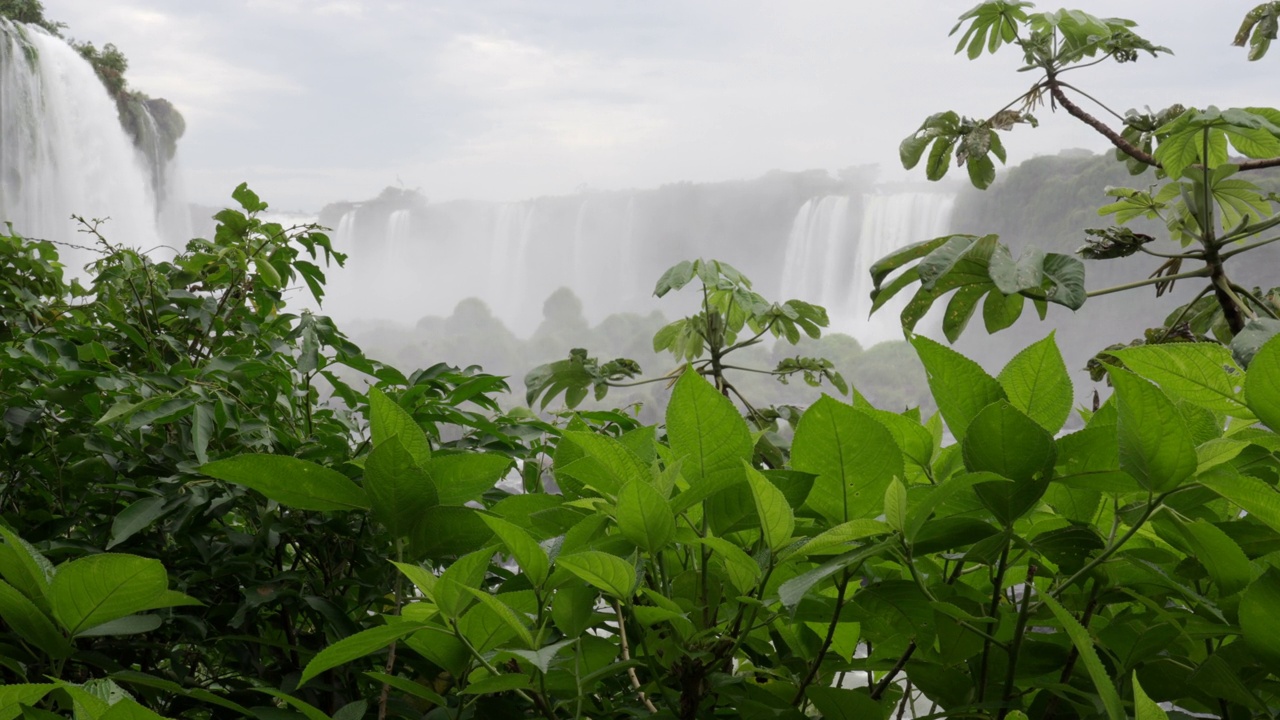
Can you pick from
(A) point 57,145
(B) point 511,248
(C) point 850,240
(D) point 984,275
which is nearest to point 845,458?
(D) point 984,275

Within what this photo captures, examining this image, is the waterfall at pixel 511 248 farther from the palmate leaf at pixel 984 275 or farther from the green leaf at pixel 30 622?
the green leaf at pixel 30 622

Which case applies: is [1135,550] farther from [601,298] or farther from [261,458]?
[601,298]

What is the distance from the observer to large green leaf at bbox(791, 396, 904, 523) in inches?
10.0

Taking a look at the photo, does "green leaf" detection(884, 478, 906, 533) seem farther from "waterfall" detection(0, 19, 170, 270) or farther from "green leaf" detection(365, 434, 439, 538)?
"waterfall" detection(0, 19, 170, 270)

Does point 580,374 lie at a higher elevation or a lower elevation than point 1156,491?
lower

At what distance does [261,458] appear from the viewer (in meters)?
0.29

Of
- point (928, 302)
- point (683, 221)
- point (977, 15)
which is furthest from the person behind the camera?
point (683, 221)

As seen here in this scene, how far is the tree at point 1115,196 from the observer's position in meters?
0.57

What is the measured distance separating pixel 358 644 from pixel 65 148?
1225cm

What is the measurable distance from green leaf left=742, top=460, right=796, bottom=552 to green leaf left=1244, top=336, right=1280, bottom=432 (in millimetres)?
126

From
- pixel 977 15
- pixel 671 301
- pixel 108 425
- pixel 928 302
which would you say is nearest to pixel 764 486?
pixel 928 302

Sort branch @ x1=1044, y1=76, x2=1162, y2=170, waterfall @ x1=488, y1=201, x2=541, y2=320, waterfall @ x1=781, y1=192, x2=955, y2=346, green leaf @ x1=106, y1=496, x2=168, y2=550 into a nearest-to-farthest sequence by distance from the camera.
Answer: green leaf @ x1=106, y1=496, x2=168, y2=550 → branch @ x1=1044, y1=76, x2=1162, y2=170 → waterfall @ x1=781, y1=192, x2=955, y2=346 → waterfall @ x1=488, y1=201, x2=541, y2=320

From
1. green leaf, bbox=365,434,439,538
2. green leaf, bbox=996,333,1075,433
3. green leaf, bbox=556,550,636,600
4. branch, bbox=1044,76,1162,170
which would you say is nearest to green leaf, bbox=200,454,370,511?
green leaf, bbox=365,434,439,538

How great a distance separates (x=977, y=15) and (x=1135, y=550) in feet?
4.10
